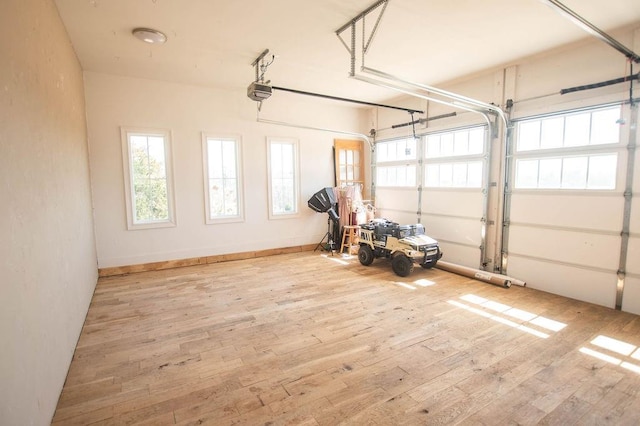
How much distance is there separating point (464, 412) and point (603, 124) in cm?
371

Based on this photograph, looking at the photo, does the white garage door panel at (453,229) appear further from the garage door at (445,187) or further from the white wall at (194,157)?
the white wall at (194,157)

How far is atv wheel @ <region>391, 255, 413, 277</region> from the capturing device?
4.66 m

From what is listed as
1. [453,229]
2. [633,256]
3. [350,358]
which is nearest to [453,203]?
[453,229]

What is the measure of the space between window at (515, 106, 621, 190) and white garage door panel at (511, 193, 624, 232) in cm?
15

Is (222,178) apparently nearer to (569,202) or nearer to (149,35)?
(149,35)

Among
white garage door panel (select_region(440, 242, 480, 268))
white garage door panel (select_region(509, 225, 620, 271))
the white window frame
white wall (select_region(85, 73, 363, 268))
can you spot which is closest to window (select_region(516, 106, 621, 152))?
white garage door panel (select_region(509, 225, 620, 271))

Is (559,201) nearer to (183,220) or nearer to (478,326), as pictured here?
(478,326)

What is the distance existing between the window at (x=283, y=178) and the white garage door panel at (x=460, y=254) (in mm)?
3018

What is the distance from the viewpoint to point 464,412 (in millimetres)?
1946

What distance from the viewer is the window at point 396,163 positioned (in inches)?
240

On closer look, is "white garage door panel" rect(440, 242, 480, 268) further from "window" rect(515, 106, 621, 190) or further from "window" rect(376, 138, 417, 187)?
"window" rect(376, 138, 417, 187)

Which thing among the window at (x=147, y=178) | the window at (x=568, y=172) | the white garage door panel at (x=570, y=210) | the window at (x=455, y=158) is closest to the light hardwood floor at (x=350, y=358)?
the white garage door panel at (x=570, y=210)

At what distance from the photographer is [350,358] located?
2553mm

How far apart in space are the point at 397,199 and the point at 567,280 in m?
3.17
